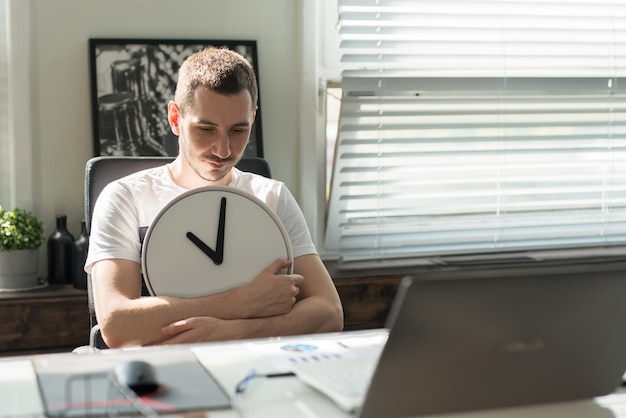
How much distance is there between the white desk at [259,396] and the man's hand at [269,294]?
17.8 inches

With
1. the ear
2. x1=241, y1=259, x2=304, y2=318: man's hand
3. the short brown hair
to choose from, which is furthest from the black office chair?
x1=241, y1=259, x2=304, y2=318: man's hand

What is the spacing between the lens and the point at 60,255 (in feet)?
9.69

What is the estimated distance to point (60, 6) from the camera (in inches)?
120

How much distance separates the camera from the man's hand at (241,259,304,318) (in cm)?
198

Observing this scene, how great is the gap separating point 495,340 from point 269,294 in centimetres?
95

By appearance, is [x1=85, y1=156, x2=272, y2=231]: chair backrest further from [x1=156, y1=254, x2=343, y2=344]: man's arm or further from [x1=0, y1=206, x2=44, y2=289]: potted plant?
[x1=0, y1=206, x2=44, y2=289]: potted plant

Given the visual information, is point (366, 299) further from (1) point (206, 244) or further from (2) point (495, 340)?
(2) point (495, 340)

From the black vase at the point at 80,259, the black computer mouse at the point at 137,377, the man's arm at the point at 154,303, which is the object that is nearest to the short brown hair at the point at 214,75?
the man's arm at the point at 154,303

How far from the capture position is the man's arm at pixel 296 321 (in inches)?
75.0

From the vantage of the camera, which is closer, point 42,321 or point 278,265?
point 278,265

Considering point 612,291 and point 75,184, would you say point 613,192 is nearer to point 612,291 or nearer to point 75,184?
point 75,184

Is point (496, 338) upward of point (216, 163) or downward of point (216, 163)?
downward

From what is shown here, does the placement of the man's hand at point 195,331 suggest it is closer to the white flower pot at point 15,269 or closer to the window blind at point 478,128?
the white flower pot at point 15,269

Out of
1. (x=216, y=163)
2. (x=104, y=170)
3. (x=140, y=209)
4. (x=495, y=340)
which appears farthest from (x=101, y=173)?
(x=495, y=340)
